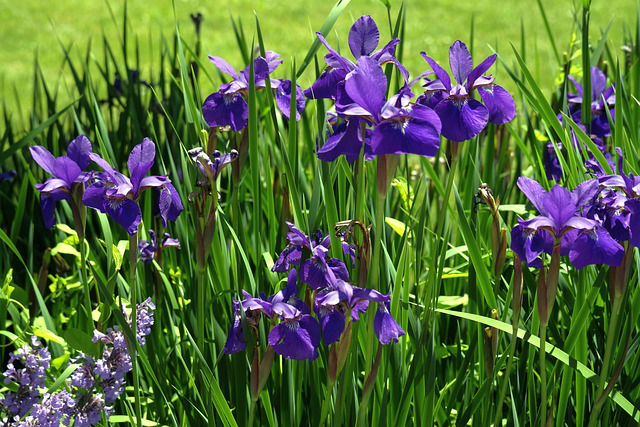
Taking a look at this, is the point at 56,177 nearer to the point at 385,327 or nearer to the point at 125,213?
the point at 125,213

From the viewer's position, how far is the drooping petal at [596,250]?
1.28 m

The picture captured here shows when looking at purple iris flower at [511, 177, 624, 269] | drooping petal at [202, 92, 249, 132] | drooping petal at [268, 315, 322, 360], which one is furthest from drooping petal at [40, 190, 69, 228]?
purple iris flower at [511, 177, 624, 269]

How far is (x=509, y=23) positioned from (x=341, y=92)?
7.73 metres

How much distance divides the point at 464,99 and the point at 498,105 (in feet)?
0.32

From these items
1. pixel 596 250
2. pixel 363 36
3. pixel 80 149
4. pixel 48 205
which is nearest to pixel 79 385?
pixel 48 205

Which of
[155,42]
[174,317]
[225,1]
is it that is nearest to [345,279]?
[174,317]

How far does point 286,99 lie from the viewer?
1809mm

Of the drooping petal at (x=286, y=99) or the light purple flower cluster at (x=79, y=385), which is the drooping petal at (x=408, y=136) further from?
the light purple flower cluster at (x=79, y=385)

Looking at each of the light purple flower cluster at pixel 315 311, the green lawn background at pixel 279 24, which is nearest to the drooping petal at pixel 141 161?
the light purple flower cluster at pixel 315 311

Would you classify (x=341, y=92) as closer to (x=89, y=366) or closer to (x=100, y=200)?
(x=100, y=200)

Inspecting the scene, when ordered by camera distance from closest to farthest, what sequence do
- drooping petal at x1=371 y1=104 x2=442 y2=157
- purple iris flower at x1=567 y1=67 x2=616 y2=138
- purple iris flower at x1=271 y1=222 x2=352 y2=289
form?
drooping petal at x1=371 y1=104 x2=442 y2=157, purple iris flower at x1=271 y1=222 x2=352 y2=289, purple iris flower at x1=567 y1=67 x2=616 y2=138

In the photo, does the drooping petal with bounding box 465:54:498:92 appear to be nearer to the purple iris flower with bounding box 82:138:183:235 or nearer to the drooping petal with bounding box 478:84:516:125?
the drooping petal with bounding box 478:84:516:125

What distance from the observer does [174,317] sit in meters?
2.22

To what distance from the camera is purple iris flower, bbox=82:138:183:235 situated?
1361 mm
